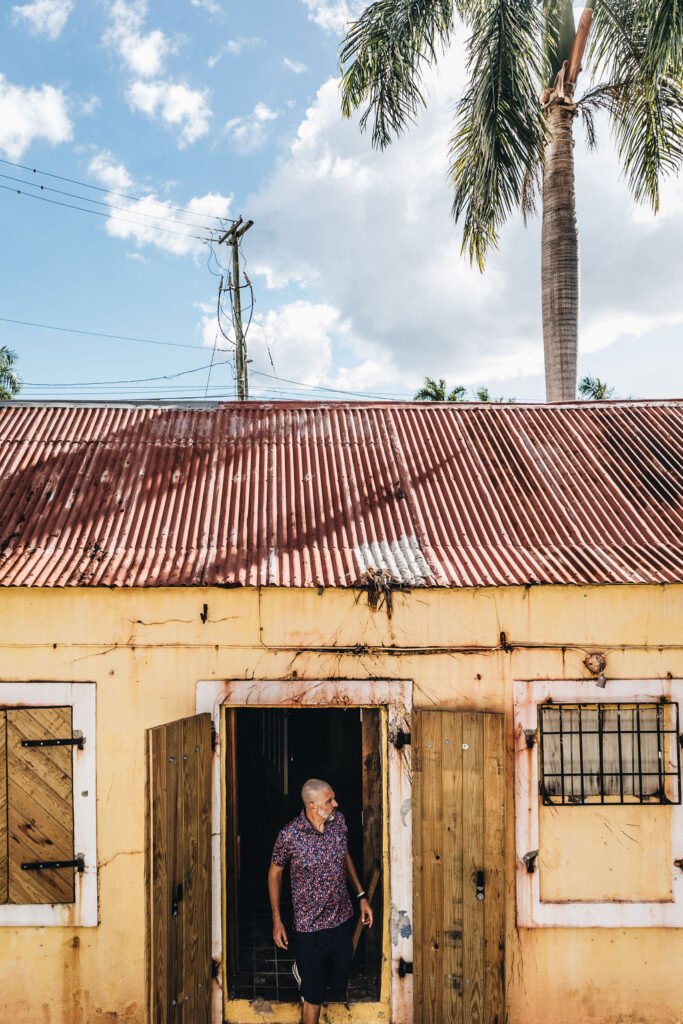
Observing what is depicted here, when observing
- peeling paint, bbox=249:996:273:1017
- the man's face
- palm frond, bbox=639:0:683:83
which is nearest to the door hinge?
peeling paint, bbox=249:996:273:1017

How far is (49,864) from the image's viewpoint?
16.0 ft

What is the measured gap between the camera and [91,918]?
16.0ft

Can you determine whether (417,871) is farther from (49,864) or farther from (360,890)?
(49,864)

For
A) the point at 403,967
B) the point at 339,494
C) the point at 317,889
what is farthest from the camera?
the point at 339,494

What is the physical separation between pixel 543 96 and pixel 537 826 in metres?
12.3

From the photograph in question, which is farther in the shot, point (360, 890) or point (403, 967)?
point (403, 967)

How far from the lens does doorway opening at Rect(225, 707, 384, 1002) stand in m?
5.20

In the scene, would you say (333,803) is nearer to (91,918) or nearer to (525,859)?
(525,859)

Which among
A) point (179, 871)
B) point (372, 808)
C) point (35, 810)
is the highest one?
point (35, 810)

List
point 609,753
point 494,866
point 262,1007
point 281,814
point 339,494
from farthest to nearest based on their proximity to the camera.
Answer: point 281,814 < point 339,494 < point 609,753 < point 262,1007 < point 494,866

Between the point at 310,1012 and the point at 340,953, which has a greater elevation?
the point at 340,953

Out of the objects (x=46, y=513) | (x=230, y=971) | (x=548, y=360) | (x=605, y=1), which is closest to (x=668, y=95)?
(x=605, y=1)

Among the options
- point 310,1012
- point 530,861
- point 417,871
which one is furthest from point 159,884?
point 530,861

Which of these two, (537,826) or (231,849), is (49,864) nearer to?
(231,849)
